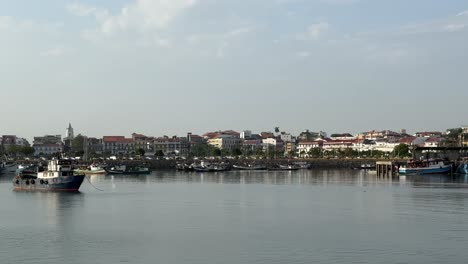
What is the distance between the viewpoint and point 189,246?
2739 centimetres

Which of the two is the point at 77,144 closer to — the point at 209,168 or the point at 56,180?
the point at 209,168

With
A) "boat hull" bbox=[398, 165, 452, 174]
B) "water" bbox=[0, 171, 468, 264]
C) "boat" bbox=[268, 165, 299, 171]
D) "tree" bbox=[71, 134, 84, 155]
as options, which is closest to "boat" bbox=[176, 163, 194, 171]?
"boat" bbox=[268, 165, 299, 171]

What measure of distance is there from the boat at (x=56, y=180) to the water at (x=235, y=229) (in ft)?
16.4

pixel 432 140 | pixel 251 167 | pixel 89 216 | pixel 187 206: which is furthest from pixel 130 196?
pixel 432 140

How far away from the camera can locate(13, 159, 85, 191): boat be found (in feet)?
184

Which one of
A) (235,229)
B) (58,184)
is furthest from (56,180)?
(235,229)

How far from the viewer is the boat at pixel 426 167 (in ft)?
307

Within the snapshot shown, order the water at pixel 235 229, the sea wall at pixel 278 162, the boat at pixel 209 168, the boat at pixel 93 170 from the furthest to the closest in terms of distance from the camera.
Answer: the sea wall at pixel 278 162
the boat at pixel 209 168
the boat at pixel 93 170
the water at pixel 235 229

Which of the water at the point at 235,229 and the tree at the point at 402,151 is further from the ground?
the tree at the point at 402,151

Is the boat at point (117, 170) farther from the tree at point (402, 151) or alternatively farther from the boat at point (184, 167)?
the tree at point (402, 151)

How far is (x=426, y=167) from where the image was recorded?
9462 cm

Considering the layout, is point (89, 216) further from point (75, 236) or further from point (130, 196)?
point (130, 196)

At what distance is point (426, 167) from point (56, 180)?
2135 inches

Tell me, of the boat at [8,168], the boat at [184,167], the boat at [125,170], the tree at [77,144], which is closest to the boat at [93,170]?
the boat at [125,170]
